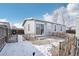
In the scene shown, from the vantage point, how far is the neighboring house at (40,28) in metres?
1.72

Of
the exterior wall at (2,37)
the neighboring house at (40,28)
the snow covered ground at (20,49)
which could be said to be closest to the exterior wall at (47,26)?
the neighboring house at (40,28)

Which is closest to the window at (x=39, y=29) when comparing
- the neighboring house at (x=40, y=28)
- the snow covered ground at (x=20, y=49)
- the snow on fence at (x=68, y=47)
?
the neighboring house at (x=40, y=28)

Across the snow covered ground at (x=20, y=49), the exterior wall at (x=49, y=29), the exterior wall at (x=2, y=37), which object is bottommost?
the snow covered ground at (x=20, y=49)

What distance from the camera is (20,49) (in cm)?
172

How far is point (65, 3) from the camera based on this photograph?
5.59 ft

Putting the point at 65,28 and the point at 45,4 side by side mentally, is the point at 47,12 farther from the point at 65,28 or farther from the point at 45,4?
the point at 65,28

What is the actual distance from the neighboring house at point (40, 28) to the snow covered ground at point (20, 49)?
0.12 meters

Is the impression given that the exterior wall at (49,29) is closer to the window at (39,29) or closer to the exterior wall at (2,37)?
the window at (39,29)

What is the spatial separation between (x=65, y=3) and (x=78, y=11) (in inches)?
6.2

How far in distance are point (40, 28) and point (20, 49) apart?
0.30 metres

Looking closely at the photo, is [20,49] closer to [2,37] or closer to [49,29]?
[2,37]

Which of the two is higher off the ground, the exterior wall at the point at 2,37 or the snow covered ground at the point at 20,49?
the exterior wall at the point at 2,37

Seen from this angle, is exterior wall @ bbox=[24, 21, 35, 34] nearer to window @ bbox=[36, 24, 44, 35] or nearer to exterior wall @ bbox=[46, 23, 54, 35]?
window @ bbox=[36, 24, 44, 35]

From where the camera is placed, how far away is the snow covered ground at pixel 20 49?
1.71 metres
